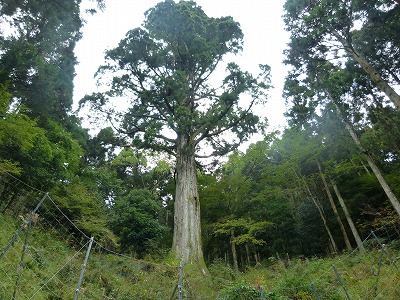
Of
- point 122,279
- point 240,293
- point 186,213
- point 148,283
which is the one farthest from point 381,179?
point 122,279

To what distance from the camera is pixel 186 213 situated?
25.2 feet

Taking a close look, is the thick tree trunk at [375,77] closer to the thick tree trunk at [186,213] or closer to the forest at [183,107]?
the forest at [183,107]

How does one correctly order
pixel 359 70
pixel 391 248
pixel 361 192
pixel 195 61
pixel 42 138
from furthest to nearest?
pixel 361 192 < pixel 195 61 < pixel 359 70 < pixel 391 248 < pixel 42 138

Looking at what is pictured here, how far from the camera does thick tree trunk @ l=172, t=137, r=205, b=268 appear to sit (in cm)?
700

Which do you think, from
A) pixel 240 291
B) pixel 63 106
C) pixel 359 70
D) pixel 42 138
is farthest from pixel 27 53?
pixel 359 70

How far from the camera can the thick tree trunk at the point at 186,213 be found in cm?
700

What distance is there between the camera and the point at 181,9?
387 inches

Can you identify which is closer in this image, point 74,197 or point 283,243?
point 74,197

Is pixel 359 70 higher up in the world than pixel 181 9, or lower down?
lower down

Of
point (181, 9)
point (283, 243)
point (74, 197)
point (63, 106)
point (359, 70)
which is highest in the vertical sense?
point (181, 9)

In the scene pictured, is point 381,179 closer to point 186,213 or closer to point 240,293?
point 186,213

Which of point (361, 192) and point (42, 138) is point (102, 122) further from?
point (361, 192)

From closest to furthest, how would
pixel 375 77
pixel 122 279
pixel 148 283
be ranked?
pixel 148 283, pixel 122 279, pixel 375 77

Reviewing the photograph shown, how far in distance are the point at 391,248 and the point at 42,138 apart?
39.0 ft
